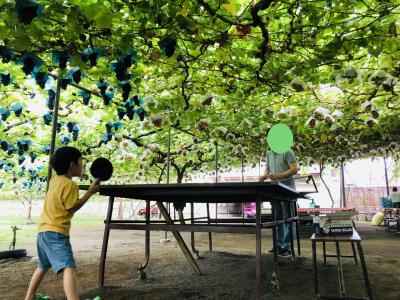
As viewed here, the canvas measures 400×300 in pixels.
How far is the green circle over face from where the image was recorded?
161 inches

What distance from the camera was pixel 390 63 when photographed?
4.95m

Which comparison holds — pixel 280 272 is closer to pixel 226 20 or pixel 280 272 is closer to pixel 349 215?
pixel 349 215

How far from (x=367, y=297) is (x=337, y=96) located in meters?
5.31

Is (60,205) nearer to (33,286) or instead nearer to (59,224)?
(59,224)

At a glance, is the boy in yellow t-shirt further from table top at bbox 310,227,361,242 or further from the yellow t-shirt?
table top at bbox 310,227,361,242

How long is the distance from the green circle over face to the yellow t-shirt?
7.92 feet

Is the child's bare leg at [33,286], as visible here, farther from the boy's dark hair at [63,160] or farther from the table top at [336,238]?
the table top at [336,238]

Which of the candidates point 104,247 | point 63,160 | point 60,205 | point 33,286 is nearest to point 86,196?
point 60,205

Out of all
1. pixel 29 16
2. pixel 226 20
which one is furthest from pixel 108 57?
pixel 29 16

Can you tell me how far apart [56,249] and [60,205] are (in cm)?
32

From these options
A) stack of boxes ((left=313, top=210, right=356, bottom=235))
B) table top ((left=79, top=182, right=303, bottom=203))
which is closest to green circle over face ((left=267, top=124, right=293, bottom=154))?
table top ((left=79, top=182, right=303, bottom=203))

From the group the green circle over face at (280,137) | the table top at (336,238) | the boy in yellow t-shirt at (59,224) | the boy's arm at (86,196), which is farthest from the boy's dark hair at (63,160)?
the green circle over face at (280,137)

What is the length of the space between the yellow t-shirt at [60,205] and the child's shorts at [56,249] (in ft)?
0.14

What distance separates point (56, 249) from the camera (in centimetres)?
253
